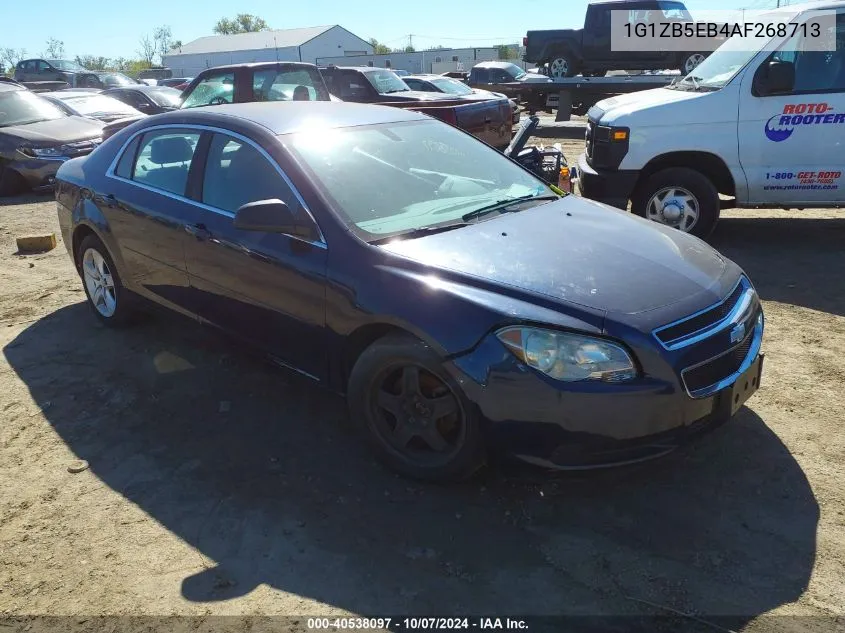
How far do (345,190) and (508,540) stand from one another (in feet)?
6.04

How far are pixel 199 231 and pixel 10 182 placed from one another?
8.81 meters

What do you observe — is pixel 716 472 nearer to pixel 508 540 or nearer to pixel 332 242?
pixel 508 540

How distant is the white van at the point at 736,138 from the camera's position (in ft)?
20.0

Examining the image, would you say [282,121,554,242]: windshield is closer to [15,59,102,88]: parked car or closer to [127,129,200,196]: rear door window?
[127,129,200,196]: rear door window

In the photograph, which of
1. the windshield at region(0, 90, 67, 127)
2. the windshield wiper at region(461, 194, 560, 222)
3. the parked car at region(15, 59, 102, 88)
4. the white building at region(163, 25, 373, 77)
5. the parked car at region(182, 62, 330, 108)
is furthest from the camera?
the white building at region(163, 25, 373, 77)

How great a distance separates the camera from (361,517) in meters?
2.96

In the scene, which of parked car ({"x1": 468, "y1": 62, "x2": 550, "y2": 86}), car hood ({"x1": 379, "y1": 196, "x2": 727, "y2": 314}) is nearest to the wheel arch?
car hood ({"x1": 379, "y1": 196, "x2": 727, "y2": 314})

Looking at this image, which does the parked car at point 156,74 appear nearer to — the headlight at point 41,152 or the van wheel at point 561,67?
the van wheel at point 561,67

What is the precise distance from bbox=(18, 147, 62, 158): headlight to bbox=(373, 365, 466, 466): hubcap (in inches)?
377

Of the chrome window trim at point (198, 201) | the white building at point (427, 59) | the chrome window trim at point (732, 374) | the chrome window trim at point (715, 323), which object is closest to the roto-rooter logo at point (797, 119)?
the chrome window trim at point (715, 323)

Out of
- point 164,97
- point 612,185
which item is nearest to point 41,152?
point 164,97

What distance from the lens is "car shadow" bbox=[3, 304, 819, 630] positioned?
2.52 metres

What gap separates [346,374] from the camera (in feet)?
11.0

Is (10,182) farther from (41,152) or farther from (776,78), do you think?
(776,78)
